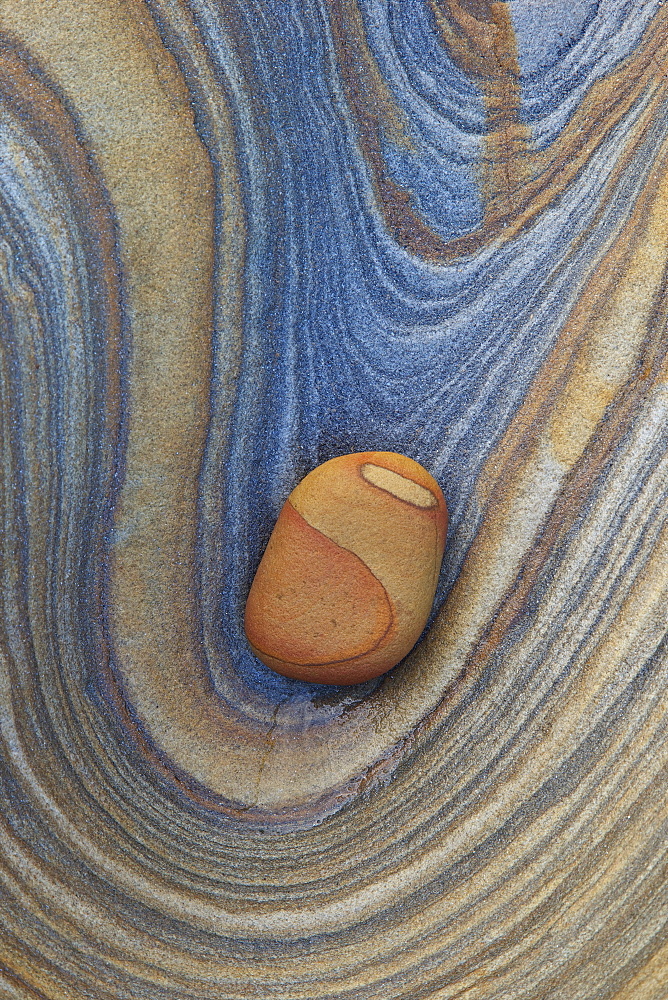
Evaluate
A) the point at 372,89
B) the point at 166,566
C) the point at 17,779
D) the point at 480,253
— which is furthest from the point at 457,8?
the point at 17,779

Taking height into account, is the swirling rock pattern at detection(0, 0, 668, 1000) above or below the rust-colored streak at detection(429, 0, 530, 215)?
below

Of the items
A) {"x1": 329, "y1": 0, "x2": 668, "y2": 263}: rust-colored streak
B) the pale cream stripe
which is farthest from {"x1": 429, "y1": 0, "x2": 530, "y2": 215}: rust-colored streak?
the pale cream stripe

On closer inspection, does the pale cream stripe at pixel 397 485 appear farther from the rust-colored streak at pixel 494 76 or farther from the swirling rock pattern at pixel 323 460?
the rust-colored streak at pixel 494 76

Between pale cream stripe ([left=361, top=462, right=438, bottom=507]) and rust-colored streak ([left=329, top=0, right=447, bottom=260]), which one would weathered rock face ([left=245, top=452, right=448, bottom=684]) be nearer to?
pale cream stripe ([left=361, top=462, right=438, bottom=507])

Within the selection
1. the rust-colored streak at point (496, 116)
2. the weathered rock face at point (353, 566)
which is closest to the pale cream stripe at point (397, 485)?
the weathered rock face at point (353, 566)

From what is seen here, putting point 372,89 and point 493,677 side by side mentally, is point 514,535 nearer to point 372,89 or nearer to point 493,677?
point 493,677

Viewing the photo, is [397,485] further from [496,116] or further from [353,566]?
[496,116]

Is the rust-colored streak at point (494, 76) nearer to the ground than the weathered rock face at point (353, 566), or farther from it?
farther from it
